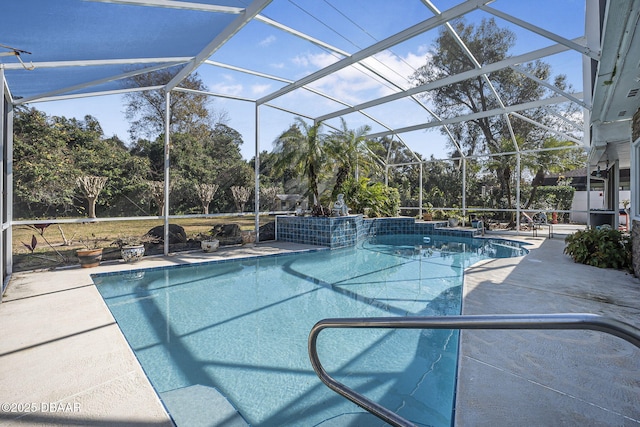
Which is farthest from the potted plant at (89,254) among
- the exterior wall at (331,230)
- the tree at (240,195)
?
the exterior wall at (331,230)

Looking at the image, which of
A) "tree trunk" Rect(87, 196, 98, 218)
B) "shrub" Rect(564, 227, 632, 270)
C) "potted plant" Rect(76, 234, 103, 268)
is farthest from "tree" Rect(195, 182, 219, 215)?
"shrub" Rect(564, 227, 632, 270)

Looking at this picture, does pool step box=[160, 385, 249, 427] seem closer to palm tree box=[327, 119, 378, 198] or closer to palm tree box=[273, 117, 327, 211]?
palm tree box=[273, 117, 327, 211]

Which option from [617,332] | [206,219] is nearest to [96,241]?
[206,219]

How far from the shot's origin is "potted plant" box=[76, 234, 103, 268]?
23.7ft

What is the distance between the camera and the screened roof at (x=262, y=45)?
412 centimetres

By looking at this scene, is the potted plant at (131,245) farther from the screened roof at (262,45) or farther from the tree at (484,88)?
the tree at (484,88)

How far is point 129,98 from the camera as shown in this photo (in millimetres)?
8125

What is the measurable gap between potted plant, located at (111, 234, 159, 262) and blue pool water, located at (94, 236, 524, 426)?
3.26ft

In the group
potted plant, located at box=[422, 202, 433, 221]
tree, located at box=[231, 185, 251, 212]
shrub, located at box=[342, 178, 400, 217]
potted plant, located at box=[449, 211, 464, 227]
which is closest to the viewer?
tree, located at box=[231, 185, 251, 212]

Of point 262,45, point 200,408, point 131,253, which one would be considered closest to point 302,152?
point 262,45

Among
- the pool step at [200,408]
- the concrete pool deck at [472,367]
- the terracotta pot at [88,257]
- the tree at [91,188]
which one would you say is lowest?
the pool step at [200,408]

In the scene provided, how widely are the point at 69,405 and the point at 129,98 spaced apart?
7.70m

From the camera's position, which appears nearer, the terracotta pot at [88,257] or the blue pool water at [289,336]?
the blue pool water at [289,336]

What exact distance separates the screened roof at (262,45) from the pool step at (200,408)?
12.9 feet
